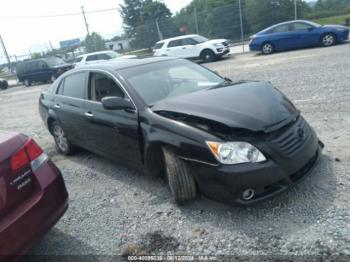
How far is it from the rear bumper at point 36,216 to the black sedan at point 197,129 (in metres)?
1.07

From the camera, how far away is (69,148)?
5.40 meters

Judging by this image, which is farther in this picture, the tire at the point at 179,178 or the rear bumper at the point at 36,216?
the tire at the point at 179,178

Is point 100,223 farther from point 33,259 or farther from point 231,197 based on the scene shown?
point 231,197

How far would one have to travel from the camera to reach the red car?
238cm

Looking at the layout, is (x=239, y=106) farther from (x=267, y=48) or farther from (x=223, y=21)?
(x=223, y=21)

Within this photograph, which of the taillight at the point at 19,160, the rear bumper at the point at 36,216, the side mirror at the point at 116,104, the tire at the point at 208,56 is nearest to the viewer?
the rear bumper at the point at 36,216

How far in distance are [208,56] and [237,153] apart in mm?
15179

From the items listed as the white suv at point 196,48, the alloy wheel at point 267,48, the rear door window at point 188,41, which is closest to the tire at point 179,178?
the alloy wheel at point 267,48

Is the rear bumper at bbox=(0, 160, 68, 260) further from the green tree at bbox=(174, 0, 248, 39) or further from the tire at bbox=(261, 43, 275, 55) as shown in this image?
the green tree at bbox=(174, 0, 248, 39)

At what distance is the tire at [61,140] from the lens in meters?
5.38

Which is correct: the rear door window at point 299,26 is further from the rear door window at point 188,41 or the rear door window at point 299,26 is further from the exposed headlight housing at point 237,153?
the exposed headlight housing at point 237,153

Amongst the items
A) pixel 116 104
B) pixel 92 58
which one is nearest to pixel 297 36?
pixel 92 58

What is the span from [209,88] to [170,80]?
0.55 m

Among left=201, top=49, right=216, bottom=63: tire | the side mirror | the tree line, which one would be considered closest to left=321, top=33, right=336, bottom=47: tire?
left=201, top=49, right=216, bottom=63: tire
